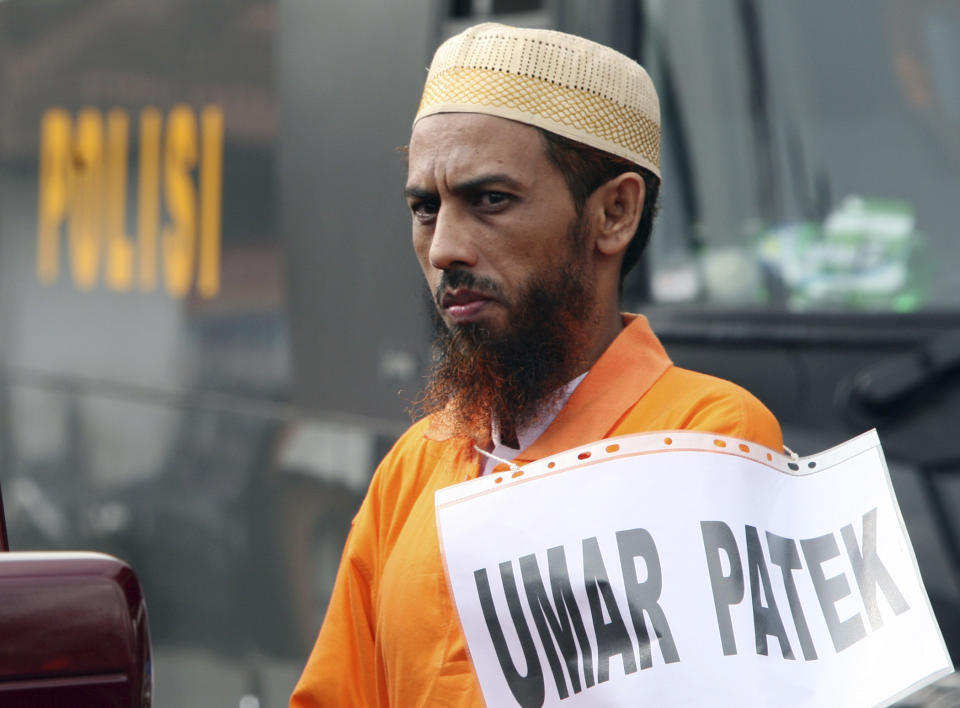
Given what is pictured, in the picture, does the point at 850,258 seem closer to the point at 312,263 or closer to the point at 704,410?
the point at 312,263

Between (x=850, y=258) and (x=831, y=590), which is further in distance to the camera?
(x=850, y=258)

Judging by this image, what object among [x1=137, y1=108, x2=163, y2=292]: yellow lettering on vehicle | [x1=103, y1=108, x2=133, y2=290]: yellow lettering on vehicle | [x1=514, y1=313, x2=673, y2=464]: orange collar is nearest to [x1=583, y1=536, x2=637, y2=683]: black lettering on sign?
[x1=514, y1=313, x2=673, y2=464]: orange collar

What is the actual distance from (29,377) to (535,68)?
4273mm

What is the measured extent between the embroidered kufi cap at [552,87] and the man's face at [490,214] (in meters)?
0.03

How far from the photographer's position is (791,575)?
169 cm

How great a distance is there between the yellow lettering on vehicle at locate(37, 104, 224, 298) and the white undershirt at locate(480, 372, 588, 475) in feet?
10.1

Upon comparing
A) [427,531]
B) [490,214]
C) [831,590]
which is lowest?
[831,590]

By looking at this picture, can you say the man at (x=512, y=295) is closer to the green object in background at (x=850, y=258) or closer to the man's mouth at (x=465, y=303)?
the man's mouth at (x=465, y=303)

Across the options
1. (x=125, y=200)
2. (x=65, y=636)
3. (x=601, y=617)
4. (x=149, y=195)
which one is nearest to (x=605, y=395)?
(x=601, y=617)

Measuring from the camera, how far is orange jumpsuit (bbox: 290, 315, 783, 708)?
6.14ft

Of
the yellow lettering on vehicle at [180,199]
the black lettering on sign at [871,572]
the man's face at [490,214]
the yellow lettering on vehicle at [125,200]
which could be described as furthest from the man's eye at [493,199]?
the yellow lettering on vehicle at [180,199]

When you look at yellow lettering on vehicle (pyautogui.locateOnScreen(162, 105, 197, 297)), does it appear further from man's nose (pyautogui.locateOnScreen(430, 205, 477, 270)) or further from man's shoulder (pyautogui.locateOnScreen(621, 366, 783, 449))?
man's shoulder (pyautogui.locateOnScreen(621, 366, 783, 449))

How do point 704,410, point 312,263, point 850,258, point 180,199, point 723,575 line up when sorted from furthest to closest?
point 180,199 < point 312,263 < point 850,258 < point 704,410 < point 723,575

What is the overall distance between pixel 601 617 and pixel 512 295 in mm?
481
